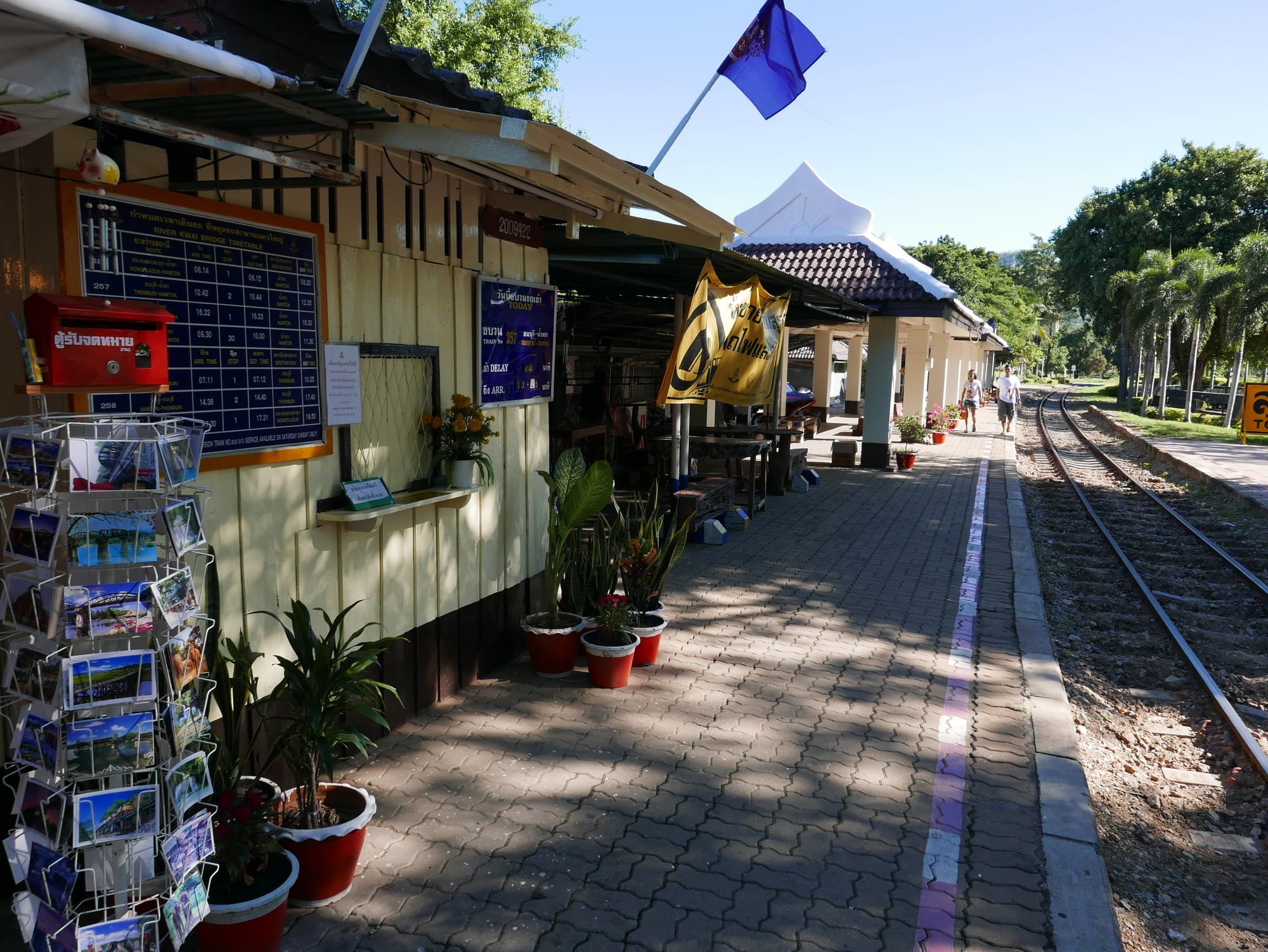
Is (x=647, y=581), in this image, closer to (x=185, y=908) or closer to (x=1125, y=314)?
(x=185, y=908)

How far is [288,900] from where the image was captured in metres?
3.27

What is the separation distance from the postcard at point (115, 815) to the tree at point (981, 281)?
140 feet

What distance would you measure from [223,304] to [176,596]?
1.49 m

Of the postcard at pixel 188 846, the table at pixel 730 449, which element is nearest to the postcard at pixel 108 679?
the postcard at pixel 188 846

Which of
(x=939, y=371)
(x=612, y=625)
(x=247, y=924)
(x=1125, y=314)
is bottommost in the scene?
(x=247, y=924)

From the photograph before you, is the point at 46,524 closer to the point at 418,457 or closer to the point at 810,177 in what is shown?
the point at 418,457

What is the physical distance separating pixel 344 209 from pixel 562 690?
3012mm

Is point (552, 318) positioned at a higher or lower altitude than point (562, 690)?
higher

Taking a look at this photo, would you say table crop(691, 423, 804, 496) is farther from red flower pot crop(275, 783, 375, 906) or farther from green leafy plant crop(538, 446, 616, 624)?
red flower pot crop(275, 783, 375, 906)

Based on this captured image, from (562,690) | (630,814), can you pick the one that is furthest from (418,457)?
(630,814)

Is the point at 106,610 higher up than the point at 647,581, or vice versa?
the point at 106,610

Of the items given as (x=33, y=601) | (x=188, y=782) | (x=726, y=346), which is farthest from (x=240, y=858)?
(x=726, y=346)

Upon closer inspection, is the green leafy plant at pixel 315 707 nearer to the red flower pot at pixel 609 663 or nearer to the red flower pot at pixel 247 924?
the red flower pot at pixel 247 924

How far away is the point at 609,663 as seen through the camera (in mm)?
5352
